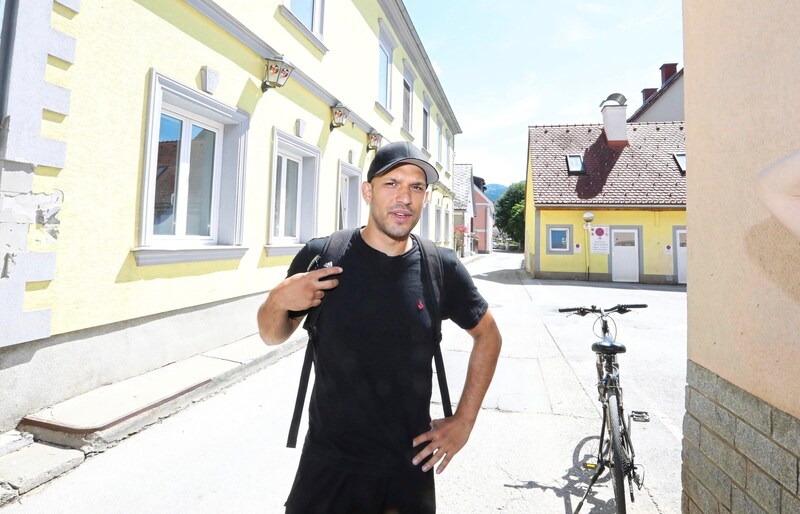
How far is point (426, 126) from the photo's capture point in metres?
16.8

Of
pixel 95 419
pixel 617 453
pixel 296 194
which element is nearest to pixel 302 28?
pixel 296 194

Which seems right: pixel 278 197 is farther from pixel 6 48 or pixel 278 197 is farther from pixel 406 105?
pixel 406 105

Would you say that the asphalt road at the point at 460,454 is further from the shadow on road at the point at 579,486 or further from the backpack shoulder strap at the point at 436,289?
the backpack shoulder strap at the point at 436,289

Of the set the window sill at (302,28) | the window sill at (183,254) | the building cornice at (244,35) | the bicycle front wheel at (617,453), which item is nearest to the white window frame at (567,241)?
the building cornice at (244,35)

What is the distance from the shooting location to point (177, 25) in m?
4.67

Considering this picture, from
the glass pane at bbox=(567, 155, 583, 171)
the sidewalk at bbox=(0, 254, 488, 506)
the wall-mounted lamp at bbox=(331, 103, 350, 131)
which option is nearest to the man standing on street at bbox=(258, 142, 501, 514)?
the sidewalk at bbox=(0, 254, 488, 506)

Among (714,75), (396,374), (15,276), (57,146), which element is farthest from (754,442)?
(57,146)

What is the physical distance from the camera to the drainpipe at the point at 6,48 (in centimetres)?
301

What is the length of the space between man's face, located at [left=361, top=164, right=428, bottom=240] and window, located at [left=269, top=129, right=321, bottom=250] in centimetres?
588

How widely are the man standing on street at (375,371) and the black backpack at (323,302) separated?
0.03m

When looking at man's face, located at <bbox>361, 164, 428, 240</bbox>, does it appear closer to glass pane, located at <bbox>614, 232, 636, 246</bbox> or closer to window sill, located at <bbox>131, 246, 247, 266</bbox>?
window sill, located at <bbox>131, 246, 247, 266</bbox>

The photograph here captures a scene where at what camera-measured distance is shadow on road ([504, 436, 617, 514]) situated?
101 inches

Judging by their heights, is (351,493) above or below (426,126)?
below

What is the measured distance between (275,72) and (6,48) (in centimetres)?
355
